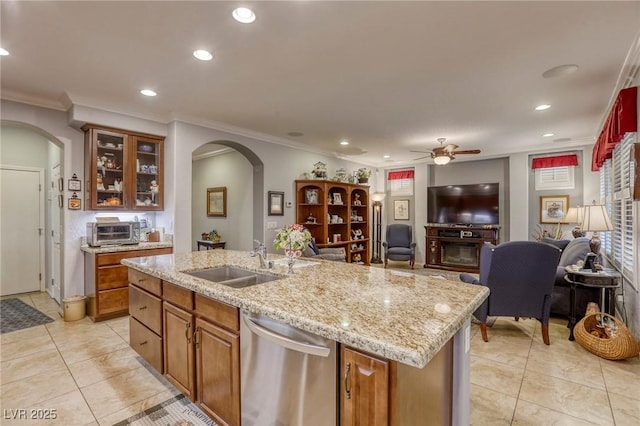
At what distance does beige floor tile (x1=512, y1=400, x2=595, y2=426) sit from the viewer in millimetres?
1973

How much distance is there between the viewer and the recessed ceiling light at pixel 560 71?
284 centimetres

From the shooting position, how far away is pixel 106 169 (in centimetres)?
404

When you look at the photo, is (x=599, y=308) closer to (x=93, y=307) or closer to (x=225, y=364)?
(x=225, y=364)

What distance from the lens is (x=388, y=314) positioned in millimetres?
1318

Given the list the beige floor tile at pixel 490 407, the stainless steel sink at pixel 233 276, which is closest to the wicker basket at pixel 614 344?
the beige floor tile at pixel 490 407

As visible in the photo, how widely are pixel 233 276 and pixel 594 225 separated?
3784 mm

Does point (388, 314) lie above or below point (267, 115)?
below

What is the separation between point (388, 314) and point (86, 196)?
166 inches

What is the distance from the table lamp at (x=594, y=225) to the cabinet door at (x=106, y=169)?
557cm

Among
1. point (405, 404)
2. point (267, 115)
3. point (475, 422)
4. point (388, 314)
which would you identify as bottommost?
point (475, 422)

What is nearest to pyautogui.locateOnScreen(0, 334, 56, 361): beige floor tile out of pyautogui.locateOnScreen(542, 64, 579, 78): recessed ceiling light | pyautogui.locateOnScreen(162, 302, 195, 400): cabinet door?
pyautogui.locateOnScreen(162, 302, 195, 400): cabinet door

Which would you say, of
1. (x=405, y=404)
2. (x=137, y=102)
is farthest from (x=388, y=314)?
(x=137, y=102)

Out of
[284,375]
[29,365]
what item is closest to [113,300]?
[29,365]

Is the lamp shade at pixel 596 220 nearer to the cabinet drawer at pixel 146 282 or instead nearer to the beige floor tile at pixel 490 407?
the beige floor tile at pixel 490 407
